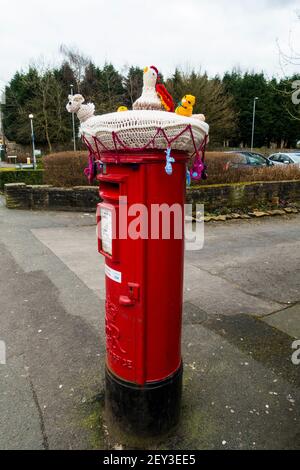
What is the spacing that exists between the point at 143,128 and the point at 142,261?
2.35 ft

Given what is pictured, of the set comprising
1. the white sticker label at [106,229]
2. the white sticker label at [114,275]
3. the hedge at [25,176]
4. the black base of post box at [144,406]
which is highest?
the white sticker label at [106,229]

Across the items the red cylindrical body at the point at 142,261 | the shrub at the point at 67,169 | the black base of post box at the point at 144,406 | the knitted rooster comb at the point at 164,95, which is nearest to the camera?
the red cylindrical body at the point at 142,261

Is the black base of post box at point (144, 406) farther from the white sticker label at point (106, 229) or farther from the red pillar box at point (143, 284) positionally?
the white sticker label at point (106, 229)

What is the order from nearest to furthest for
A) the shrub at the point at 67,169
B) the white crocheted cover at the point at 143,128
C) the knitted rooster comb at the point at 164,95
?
the white crocheted cover at the point at 143,128 < the knitted rooster comb at the point at 164,95 < the shrub at the point at 67,169

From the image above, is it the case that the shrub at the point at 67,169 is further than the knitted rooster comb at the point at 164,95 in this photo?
Yes

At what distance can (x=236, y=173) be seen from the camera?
1043 centimetres

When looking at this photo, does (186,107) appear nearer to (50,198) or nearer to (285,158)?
(50,198)

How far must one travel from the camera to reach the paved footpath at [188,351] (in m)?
2.33

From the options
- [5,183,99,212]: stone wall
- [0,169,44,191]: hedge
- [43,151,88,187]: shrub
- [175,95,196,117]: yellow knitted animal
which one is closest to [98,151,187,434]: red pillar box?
[175,95,196,117]: yellow knitted animal

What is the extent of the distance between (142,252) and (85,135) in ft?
2.62

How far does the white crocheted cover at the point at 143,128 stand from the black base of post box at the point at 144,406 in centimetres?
144

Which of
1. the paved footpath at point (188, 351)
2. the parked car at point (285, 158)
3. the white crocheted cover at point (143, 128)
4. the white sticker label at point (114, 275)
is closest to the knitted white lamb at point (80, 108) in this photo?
the white crocheted cover at point (143, 128)

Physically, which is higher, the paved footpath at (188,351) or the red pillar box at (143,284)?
the red pillar box at (143,284)

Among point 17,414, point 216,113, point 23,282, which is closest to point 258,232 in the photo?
point 23,282
